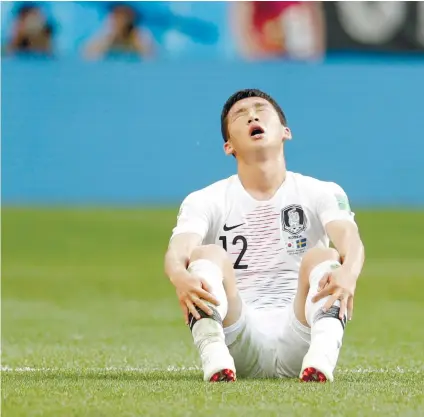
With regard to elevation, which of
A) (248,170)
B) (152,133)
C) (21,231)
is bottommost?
(21,231)

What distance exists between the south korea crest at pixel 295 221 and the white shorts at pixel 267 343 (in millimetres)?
336

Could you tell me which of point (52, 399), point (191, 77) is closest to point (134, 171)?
point (191, 77)

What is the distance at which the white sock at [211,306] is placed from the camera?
14.8ft

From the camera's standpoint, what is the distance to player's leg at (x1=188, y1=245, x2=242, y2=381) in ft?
14.6

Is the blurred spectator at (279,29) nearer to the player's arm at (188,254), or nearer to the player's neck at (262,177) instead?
the player's neck at (262,177)

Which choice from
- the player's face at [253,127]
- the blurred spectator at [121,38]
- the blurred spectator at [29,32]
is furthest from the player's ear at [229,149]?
the blurred spectator at [121,38]

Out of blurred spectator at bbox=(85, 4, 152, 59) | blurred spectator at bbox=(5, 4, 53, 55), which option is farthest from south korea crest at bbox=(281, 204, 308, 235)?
blurred spectator at bbox=(85, 4, 152, 59)

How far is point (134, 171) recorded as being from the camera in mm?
15242

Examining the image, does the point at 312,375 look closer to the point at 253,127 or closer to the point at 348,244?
the point at 348,244

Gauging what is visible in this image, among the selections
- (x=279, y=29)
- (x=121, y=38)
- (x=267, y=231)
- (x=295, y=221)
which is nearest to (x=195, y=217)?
(x=267, y=231)

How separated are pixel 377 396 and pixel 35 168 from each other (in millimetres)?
11273

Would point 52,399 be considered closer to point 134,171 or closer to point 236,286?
point 236,286

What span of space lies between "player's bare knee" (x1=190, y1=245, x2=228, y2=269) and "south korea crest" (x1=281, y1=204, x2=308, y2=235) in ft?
1.27

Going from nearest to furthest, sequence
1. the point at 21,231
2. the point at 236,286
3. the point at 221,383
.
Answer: the point at 221,383, the point at 236,286, the point at 21,231
